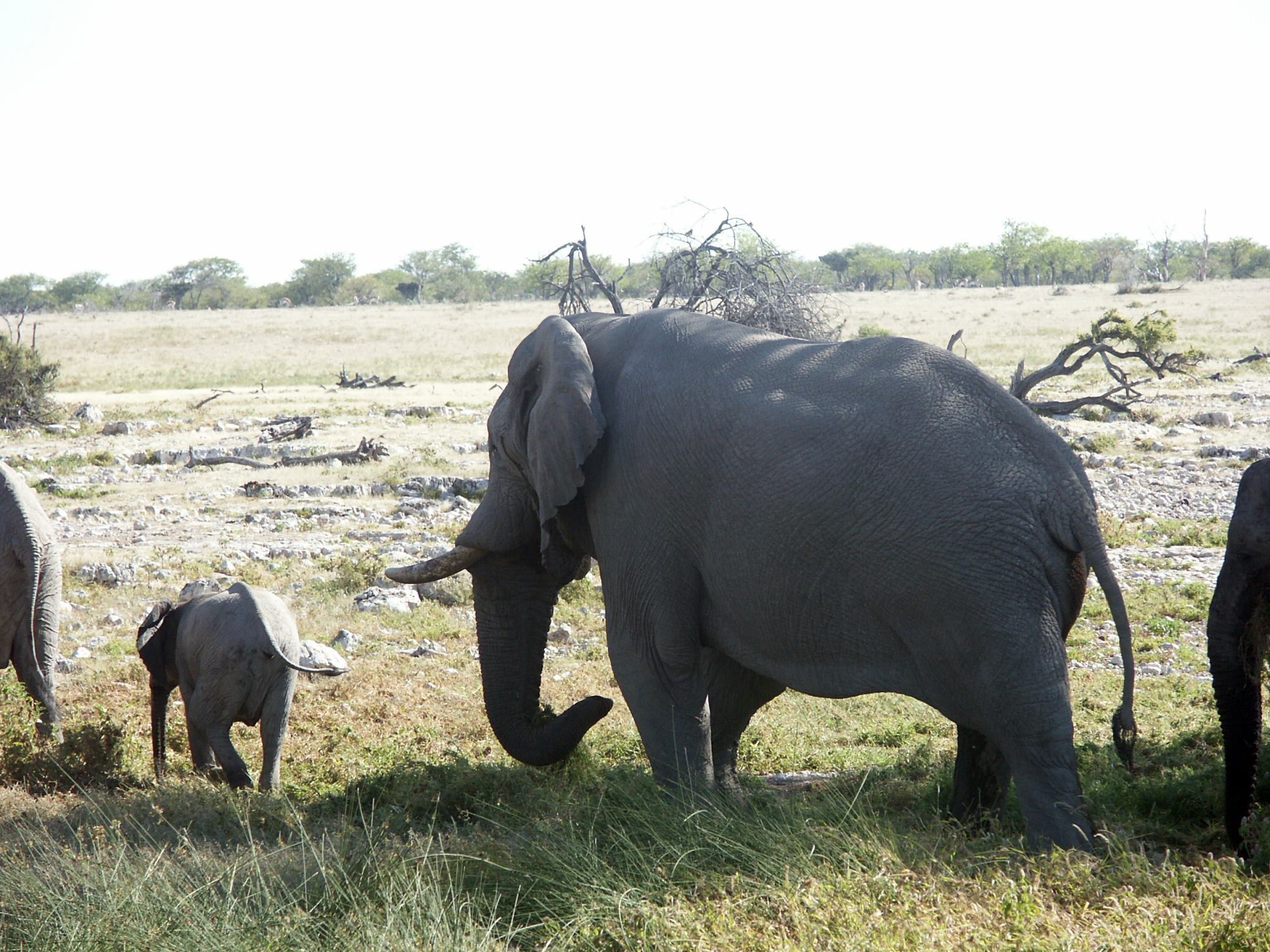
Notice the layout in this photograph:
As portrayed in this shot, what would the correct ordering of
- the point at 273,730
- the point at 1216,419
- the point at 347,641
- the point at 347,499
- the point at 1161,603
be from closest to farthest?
the point at 273,730
the point at 347,641
the point at 1161,603
the point at 347,499
the point at 1216,419

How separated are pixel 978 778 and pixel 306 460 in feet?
44.5

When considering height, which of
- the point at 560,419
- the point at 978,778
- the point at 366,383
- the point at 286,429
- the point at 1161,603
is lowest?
the point at 1161,603

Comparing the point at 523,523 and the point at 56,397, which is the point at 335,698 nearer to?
the point at 523,523

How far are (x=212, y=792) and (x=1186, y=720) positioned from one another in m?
5.25

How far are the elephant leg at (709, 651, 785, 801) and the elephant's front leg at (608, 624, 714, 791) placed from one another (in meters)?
0.50

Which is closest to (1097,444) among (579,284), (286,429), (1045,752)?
(579,284)

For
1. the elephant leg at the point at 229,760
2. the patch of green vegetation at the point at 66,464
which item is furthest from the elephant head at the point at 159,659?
the patch of green vegetation at the point at 66,464

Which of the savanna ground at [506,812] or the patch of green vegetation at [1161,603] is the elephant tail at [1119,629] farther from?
the patch of green vegetation at [1161,603]

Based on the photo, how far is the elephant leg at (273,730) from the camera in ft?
19.0

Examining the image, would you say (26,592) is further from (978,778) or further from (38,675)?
(978,778)

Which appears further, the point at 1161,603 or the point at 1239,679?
the point at 1161,603

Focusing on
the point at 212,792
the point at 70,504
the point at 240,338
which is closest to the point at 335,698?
the point at 212,792

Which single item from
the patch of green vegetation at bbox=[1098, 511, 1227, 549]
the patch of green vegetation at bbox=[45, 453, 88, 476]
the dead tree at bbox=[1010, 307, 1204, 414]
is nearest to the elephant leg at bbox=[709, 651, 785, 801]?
the patch of green vegetation at bbox=[1098, 511, 1227, 549]

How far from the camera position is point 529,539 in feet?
17.3
